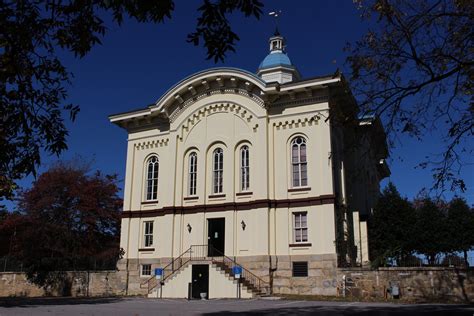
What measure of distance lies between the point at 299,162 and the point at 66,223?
699 inches

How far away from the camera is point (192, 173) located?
105ft

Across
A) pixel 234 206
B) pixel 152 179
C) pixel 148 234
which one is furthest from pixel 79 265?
pixel 234 206

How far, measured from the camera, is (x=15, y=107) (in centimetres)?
757

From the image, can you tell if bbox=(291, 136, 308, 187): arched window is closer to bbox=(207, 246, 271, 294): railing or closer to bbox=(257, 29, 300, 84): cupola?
bbox=(207, 246, 271, 294): railing

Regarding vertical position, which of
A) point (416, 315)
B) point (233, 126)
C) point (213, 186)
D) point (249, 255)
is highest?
point (233, 126)

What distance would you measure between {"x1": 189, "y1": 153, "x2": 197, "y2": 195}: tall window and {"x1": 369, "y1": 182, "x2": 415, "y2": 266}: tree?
1197cm

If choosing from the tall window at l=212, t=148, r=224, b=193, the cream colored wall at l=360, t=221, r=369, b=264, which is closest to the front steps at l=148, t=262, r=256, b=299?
the tall window at l=212, t=148, r=224, b=193

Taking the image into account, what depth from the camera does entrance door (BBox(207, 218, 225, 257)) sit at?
29750mm

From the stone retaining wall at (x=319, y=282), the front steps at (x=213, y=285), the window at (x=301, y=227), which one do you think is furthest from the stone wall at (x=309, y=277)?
the front steps at (x=213, y=285)

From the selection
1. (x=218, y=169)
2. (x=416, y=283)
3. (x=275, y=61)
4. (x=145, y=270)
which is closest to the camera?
(x=416, y=283)

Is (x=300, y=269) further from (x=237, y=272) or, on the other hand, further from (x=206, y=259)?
(x=206, y=259)

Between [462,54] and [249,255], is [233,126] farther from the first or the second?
[462,54]

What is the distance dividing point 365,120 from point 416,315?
7599 mm

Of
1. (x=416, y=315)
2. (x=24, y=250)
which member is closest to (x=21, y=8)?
(x=416, y=315)
